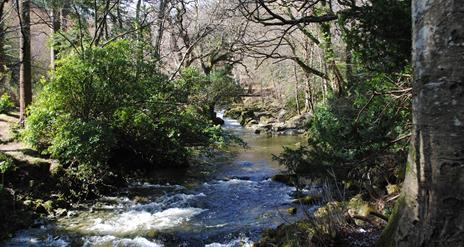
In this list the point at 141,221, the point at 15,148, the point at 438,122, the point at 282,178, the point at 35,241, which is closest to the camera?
the point at 438,122

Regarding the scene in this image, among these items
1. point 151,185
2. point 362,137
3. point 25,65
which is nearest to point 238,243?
point 362,137

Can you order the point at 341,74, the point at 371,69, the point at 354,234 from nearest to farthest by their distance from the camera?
the point at 354,234 → the point at 371,69 → the point at 341,74

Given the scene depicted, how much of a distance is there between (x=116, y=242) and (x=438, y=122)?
19.3 feet

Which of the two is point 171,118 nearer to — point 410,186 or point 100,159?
point 100,159

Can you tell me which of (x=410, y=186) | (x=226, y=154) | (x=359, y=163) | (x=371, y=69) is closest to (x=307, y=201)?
(x=359, y=163)

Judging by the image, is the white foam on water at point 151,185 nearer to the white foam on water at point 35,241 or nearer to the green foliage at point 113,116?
the green foliage at point 113,116

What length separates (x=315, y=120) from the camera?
37.5ft

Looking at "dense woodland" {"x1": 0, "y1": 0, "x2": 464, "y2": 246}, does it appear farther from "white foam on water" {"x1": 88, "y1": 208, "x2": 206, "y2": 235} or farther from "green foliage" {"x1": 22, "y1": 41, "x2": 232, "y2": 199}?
"white foam on water" {"x1": 88, "y1": 208, "x2": 206, "y2": 235}

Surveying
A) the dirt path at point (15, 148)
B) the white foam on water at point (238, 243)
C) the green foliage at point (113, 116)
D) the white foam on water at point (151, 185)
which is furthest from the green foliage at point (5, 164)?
the white foam on water at point (238, 243)

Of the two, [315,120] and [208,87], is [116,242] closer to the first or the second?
[315,120]

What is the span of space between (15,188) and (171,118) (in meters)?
4.66

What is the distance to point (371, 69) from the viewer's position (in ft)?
21.5

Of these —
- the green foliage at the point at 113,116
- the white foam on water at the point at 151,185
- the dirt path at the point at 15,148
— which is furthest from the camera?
the white foam on water at the point at 151,185

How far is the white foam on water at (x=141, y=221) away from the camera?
7805 mm
